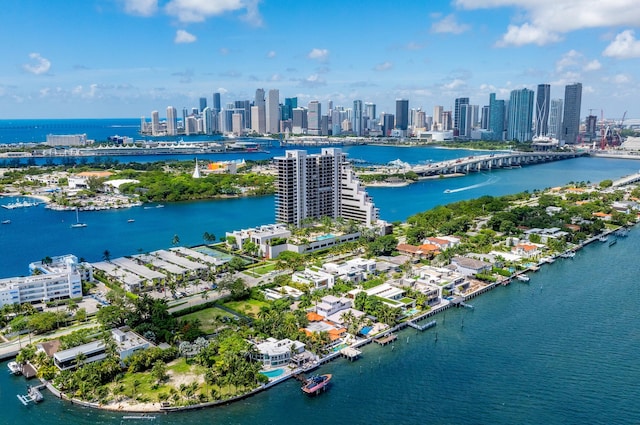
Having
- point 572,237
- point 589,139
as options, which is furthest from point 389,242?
point 589,139

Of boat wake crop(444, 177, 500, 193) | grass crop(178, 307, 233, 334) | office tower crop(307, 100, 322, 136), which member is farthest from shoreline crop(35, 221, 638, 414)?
office tower crop(307, 100, 322, 136)

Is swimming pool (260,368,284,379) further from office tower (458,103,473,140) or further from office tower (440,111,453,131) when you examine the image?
office tower (440,111,453,131)

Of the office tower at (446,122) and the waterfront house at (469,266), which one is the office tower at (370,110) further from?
the waterfront house at (469,266)

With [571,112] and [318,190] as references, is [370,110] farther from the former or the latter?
[318,190]

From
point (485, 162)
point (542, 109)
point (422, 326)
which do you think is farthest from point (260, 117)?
point (422, 326)

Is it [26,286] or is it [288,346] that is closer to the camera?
[288,346]

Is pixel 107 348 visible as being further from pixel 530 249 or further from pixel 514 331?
pixel 530 249

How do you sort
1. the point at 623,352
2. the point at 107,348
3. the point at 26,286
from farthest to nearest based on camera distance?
the point at 26,286 < the point at 623,352 < the point at 107,348
